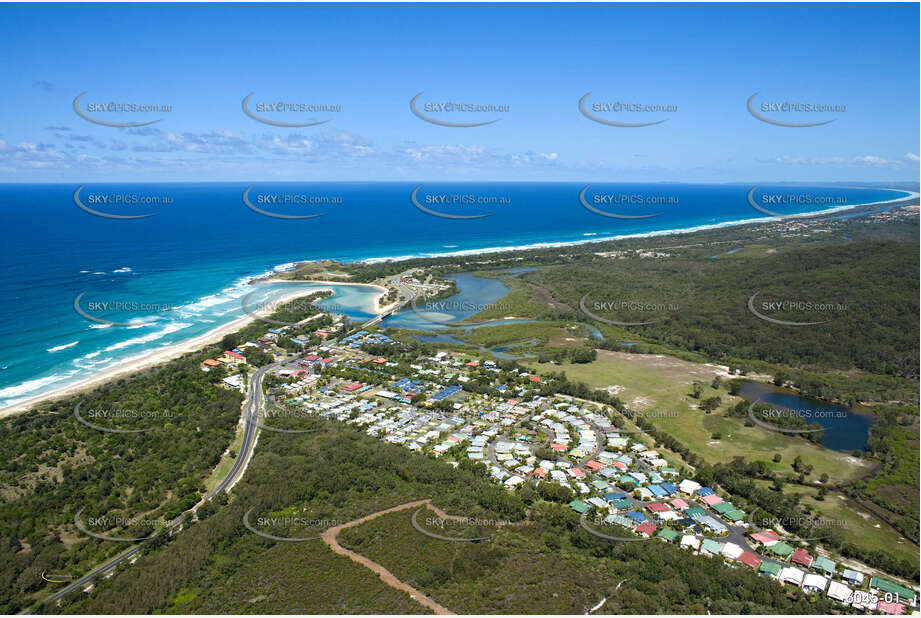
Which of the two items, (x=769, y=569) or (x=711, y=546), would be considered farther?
(x=711, y=546)

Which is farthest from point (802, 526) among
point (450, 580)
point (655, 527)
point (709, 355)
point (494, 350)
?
point (494, 350)

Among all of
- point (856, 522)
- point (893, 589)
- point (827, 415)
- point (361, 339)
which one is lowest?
point (856, 522)

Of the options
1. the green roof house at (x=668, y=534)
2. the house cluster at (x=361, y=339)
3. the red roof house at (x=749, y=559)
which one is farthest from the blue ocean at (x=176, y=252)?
the red roof house at (x=749, y=559)

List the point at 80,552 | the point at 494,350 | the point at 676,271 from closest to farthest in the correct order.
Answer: the point at 80,552
the point at 494,350
the point at 676,271

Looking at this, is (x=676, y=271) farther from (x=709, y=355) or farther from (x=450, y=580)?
(x=450, y=580)

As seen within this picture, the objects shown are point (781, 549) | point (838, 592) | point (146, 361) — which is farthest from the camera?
point (146, 361)

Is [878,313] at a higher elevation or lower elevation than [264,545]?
higher

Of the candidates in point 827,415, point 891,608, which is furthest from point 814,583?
point 827,415

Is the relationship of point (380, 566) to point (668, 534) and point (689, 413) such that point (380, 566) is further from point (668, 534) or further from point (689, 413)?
point (689, 413)

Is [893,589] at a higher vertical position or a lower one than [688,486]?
lower
